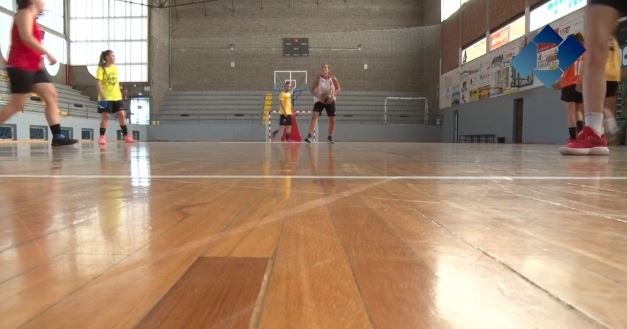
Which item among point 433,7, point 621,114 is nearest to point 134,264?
point 621,114

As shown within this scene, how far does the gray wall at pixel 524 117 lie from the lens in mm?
11242

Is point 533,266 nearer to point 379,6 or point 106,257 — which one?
point 106,257

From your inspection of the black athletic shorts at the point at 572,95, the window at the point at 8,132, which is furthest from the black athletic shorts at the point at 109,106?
the black athletic shorts at the point at 572,95

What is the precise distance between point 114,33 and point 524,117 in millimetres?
14566

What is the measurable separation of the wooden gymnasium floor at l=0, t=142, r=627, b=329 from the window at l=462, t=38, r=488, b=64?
14467mm

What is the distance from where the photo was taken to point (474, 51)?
15.1 m

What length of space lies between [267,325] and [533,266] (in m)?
0.30

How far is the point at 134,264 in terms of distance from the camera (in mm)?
521

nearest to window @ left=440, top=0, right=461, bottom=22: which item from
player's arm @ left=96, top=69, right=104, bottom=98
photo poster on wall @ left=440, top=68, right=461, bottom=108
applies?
photo poster on wall @ left=440, top=68, right=461, bottom=108

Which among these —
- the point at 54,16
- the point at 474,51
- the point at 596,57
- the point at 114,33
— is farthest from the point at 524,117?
the point at 54,16

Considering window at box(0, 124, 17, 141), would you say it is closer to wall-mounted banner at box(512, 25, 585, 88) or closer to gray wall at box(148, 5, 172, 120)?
gray wall at box(148, 5, 172, 120)

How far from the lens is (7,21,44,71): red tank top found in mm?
3695

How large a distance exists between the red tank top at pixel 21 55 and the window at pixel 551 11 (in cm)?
962

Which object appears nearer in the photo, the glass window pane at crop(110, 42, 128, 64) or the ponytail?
the ponytail
